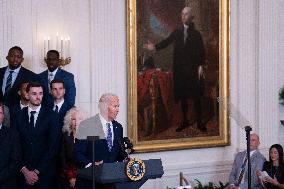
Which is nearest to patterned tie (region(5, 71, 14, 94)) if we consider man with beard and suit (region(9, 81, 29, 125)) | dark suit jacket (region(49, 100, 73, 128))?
man with beard and suit (region(9, 81, 29, 125))

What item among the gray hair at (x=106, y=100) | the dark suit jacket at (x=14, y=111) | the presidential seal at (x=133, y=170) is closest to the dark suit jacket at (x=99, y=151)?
the gray hair at (x=106, y=100)

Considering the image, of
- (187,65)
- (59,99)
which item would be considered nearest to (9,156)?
(59,99)

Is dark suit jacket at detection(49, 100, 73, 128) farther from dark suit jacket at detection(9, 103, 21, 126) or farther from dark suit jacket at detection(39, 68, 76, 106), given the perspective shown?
dark suit jacket at detection(9, 103, 21, 126)

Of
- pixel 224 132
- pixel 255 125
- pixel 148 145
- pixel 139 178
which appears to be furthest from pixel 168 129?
pixel 139 178

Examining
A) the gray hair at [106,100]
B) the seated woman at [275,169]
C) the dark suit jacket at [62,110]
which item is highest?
the gray hair at [106,100]

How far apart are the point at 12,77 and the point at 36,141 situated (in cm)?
133

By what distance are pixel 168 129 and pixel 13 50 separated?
342cm

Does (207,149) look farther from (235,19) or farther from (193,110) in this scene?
(235,19)

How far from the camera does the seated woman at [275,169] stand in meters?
8.90

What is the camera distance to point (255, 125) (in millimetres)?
11133

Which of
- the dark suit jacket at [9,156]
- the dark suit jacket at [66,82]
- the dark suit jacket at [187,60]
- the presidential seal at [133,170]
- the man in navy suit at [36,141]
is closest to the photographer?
the presidential seal at [133,170]

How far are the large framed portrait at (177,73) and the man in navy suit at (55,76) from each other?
4.10 ft

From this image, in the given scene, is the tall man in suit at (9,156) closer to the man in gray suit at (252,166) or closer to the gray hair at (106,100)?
the gray hair at (106,100)

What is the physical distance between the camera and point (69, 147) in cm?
750
